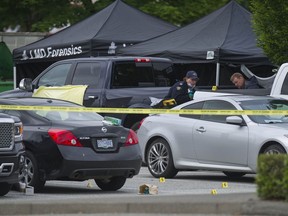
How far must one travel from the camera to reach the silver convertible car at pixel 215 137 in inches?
639

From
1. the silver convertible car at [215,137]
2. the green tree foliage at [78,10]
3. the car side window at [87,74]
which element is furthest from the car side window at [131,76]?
the green tree foliage at [78,10]

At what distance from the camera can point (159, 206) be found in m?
11.0

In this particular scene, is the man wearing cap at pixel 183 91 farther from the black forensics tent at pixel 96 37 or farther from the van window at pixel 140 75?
the black forensics tent at pixel 96 37

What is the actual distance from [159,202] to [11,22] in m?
27.4

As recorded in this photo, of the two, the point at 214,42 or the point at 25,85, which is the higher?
the point at 214,42

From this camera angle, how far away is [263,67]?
88.7 feet

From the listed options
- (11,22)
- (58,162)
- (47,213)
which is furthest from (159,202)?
(11,22)

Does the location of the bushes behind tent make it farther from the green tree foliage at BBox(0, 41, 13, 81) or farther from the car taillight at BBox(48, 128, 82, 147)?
the green tree foliage at BBox(0, 41, 13, 81)

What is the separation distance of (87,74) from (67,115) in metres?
6.35

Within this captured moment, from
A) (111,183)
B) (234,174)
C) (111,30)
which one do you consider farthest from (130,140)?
(111,30)

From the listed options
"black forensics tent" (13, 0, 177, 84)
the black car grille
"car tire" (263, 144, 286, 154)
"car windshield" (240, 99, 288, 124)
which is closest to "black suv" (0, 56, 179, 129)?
"car windshield" (240, 99, 288, 124)

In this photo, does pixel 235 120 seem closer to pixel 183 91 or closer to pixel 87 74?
pixel 183 91

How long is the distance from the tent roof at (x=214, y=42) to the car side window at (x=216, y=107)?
6.62 metres

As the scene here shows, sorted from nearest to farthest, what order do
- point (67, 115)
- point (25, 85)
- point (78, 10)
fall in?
point (67, 115) → point (25, 85) → point (78, 10)
